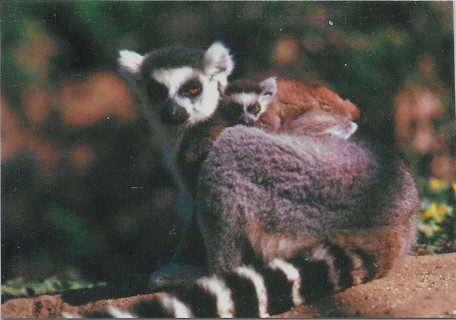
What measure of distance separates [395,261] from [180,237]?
1449mm

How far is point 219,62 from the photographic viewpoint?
473cm

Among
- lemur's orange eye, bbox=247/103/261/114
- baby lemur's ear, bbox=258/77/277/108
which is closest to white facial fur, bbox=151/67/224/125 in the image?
lemur's orange eye, bbox=247/103/261/114

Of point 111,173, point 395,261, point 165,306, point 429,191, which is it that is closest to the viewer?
point 165,306

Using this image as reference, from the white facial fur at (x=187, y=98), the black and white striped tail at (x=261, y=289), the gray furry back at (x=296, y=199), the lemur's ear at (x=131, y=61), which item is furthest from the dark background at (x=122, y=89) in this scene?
the black and white striped tail at (x=261, y=289)

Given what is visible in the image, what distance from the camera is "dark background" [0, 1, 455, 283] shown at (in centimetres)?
475

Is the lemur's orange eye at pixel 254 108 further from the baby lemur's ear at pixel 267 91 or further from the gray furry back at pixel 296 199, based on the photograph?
the gray furry back at pixel 296 199

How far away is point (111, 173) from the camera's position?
5.14 m

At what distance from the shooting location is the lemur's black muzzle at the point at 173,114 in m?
4.48

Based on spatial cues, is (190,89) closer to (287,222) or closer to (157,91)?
(157,91)

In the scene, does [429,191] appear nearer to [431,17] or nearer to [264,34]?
[431,17]

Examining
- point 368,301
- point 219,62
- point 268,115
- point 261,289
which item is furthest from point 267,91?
point 368,301

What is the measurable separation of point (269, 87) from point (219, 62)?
1.26 ft

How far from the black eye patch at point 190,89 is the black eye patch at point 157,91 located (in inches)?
4.1

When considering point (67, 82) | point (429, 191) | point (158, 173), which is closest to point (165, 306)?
point (158, 173)
